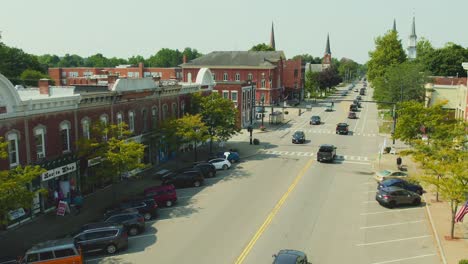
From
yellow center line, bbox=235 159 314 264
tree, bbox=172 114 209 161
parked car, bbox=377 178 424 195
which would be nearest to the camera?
yellow center line, bbox=235 159 314 264

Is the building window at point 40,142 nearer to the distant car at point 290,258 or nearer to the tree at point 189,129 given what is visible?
the tree at point 189,129

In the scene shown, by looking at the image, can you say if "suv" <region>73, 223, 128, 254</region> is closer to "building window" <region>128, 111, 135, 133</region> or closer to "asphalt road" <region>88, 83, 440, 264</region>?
"asphalt road" <region>88, 83, 440, 264</region>

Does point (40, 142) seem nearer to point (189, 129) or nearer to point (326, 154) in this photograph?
point (189, 129)

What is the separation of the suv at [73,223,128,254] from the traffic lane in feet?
22.3

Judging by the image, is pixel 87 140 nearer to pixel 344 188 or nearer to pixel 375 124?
pixel 344 188

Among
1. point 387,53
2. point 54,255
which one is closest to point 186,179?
point 54,255

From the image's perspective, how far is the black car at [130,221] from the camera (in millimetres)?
25312

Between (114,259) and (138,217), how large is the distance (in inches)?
151

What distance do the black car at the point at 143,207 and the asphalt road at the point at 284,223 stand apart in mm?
807

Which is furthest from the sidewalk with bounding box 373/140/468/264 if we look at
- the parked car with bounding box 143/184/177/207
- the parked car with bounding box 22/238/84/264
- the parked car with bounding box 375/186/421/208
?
the parked car with bounding box 22/238/84/264

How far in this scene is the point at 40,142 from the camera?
2919 cm

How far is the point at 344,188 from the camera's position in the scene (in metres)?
35.7

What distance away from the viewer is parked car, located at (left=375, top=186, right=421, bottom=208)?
30547 mm

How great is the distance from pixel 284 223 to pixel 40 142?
55.7 ft
